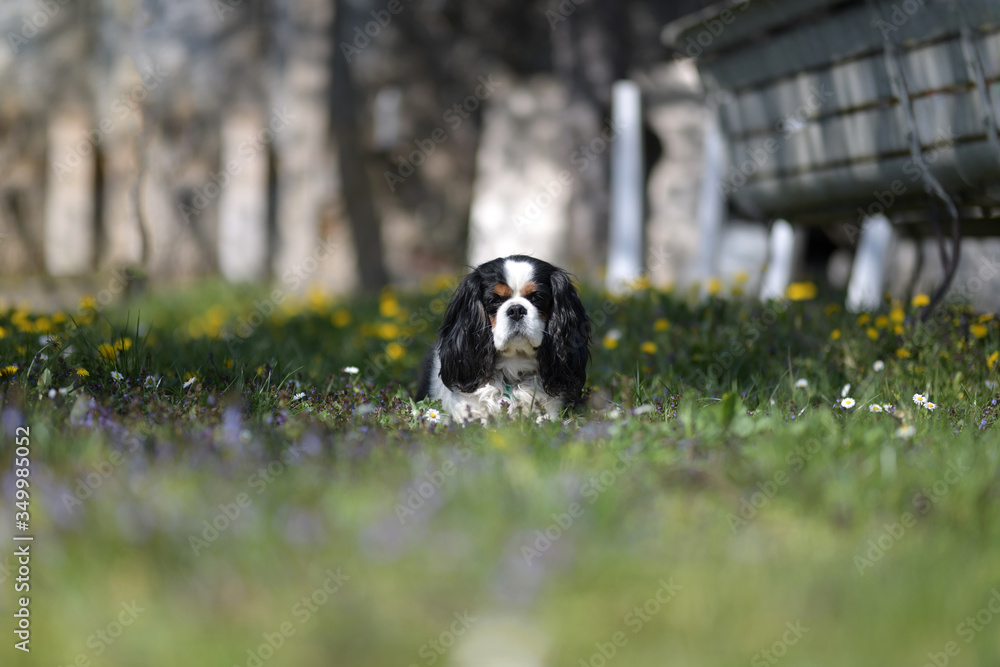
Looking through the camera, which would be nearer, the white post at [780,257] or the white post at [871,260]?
the white post at [871,260]

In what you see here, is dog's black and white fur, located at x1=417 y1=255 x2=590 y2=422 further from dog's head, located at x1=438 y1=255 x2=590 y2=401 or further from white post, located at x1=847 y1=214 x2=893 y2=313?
white post, located at x1=847 y1=214 x2=893 y2=313

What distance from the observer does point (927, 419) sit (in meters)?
3.24

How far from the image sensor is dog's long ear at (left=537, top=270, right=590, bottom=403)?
3635mm

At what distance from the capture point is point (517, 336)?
11.7 ft

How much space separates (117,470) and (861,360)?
305cm

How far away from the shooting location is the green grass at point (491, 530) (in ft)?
5.87

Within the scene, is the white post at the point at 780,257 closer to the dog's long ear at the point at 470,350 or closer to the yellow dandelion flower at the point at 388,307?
the yellow dandelion flower at the point at 388,307

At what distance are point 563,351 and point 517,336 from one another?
186 mm

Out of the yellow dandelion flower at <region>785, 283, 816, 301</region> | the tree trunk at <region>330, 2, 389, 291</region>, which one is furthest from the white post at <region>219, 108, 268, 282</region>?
the yellow dandelion flower at <region>785, 283, 816, 301</region>

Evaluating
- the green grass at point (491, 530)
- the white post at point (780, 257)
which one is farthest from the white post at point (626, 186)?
the green grass at point (491, 530)

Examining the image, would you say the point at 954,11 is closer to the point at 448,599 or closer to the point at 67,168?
the point at 448,599

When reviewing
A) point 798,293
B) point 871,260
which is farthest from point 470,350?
point 871,260

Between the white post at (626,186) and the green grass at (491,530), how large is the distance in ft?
11.7

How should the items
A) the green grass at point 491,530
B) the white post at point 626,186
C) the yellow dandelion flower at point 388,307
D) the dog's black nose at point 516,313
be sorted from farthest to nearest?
the white post at point 626,186 < the yellow dandelion flower at point 388,307 < the dog's black nose at point 516,313 < the green grass at point 491,530
